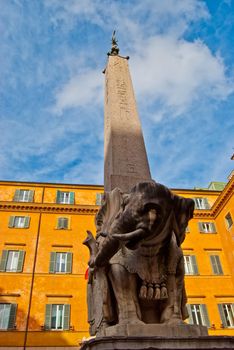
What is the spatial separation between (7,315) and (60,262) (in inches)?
151

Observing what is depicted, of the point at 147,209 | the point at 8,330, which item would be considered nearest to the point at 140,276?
the point at 147,209

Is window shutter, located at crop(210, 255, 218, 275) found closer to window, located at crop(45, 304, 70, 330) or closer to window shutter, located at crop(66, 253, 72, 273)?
window shutter, located at crop(66, 253, 72, 273)

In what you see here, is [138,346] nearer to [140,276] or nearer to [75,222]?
[140,276]

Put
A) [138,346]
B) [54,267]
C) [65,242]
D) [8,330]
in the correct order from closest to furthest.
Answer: [138,346]
[8,330]
[54,267]
[65,242]

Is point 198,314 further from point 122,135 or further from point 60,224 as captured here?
point 122,135

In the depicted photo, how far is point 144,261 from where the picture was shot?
285cm

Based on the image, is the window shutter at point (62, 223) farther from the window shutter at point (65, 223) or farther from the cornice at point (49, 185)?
the cornice at point (49, 185)

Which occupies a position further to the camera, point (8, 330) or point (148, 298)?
point (8, 330)

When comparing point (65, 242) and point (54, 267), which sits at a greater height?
point (65, 242)

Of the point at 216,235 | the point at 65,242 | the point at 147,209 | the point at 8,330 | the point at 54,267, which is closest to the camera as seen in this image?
the point at 147,209

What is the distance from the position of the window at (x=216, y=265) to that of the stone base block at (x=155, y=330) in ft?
60.6

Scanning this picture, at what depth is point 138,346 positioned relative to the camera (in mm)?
2234

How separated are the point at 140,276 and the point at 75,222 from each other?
17905 millimetres

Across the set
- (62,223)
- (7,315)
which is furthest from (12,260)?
(62,223)
